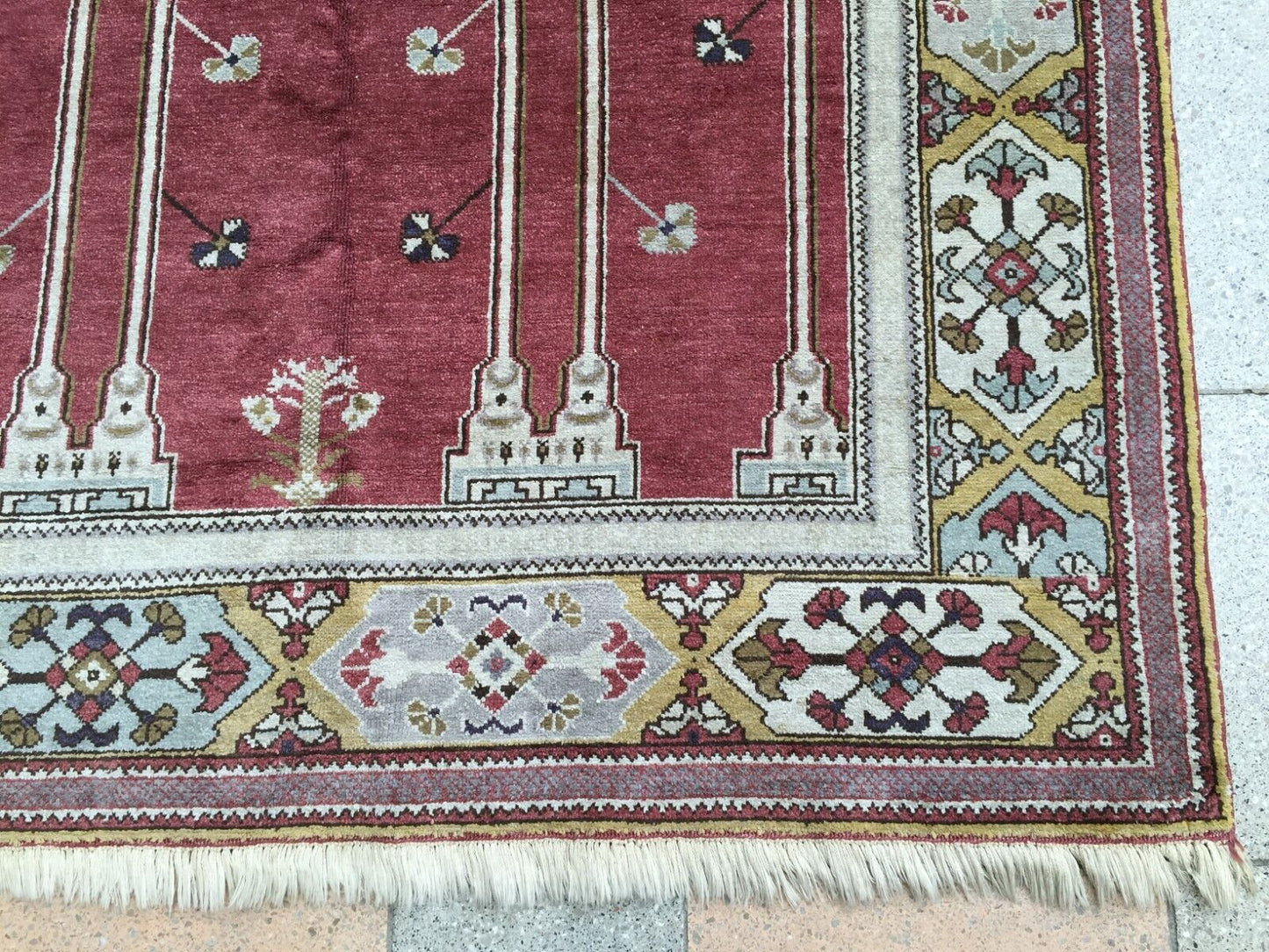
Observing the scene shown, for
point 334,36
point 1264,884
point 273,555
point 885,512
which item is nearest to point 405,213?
point 334,36

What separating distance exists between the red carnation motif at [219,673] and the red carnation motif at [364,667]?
11cm

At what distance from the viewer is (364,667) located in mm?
975

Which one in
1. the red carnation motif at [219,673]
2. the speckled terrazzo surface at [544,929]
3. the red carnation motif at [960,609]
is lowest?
the speckled terrazzo surface at [544,929]

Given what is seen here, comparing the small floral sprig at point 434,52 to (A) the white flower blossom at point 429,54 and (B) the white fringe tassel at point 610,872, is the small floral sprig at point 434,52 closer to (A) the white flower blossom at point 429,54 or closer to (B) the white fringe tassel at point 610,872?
(A) the white flower blossom at point 429,54

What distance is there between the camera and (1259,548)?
39.0 inches

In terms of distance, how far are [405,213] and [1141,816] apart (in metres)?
0.95

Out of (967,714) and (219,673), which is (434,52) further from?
(967,714)

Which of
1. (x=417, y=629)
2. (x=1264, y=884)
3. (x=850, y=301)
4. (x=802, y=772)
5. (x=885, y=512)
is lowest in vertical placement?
(x=1264, y=884)

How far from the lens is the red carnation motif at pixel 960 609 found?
3.17ft

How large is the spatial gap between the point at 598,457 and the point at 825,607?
0.27 meters

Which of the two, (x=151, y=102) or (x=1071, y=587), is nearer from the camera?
(x=1071, y=587)

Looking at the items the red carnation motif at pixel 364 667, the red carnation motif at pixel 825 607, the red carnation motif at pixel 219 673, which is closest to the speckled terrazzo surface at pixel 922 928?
the red carnation motif at pixel 825 607

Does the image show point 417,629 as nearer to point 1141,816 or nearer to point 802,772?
point 802,772

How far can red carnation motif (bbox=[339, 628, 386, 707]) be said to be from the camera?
972 millimetres
